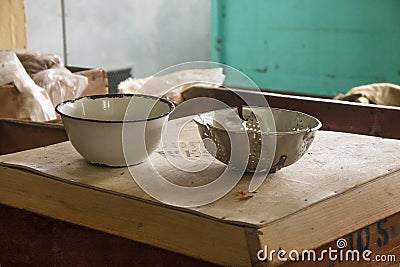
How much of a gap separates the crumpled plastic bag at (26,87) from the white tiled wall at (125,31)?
46.5 inches

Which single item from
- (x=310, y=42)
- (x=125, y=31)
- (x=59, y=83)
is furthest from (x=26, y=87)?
(x=310, y=42)

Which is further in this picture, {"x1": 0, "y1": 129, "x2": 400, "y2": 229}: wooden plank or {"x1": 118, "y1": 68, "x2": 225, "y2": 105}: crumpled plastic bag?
{"x1": 118, "y1": 68, "x2": 225, "y2": 105}: crumpled plastic bag

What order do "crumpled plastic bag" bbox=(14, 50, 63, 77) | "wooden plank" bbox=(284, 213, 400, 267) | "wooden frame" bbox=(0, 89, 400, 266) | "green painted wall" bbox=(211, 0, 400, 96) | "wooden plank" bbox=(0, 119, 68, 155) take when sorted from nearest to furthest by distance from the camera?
"wooden frame" bbox=(0, 89, 400, 266) → "wooden plank" bbox=(284, 213, 400, 267) → "wooden plank" bbox=(0, 119, 68, 155) → "crumpled plastic bag" bbox=(14, 50, 63, 77) → "green painted wall" bbox=(211, 0, 400, 96)

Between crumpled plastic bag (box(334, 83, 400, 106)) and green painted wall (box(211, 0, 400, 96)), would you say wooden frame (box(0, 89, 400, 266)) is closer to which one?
crumpled plastic bag (box(334, 83, 400, 106))

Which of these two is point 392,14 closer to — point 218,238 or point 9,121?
point 9,121

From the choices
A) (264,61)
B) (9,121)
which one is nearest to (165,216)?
(9,121)

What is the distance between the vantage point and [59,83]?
8.49 feet

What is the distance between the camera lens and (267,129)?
4.70 feet

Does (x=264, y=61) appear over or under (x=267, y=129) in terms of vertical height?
under

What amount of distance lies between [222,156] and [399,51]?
123 inches

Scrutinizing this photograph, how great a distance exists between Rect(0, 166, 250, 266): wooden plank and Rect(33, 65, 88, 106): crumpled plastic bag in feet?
4.15

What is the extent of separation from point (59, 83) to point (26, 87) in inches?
7.3

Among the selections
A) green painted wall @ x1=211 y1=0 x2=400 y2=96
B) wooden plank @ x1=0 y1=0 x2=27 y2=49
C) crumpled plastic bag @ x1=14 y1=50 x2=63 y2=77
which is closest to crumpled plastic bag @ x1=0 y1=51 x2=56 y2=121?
crumpled plastic bag @ x1=14 y1=50 x2=63 y2=77

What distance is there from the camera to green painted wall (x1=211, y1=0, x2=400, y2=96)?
422 cm
